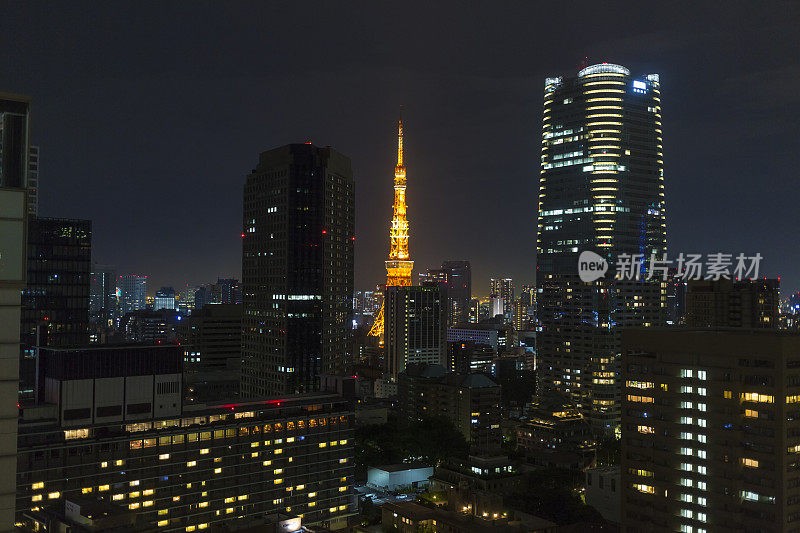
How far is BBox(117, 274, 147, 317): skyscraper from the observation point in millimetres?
111644

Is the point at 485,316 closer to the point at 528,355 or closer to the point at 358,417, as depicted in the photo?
the point at 528,355

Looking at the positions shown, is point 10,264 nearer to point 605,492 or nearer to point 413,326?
point 605,492

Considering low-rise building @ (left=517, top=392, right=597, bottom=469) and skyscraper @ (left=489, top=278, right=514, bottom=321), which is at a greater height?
skyscraper @ (left=489, top=278, right=514, bottom=321)

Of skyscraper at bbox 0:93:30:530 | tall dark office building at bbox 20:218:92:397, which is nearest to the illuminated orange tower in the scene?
tall dark office building at bbox 20:218:92:397

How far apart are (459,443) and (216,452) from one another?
18.9 metres

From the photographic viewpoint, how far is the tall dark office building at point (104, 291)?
94644mm

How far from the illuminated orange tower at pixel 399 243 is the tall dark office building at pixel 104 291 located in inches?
1469

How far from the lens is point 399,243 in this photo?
8781 centimetres

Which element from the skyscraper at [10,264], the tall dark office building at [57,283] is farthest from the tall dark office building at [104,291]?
the skyscraper at [10,264]

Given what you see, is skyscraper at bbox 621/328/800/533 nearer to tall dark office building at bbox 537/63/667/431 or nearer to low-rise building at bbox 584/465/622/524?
low-rise building at bbox 584/465/622/524

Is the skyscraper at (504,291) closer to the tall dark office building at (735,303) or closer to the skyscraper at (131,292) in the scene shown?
the skyscraper at (131,292)

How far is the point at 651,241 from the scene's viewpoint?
62375mm

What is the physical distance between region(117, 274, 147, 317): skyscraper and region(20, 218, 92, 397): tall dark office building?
7712 centimetres

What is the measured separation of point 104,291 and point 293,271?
67.2 m
